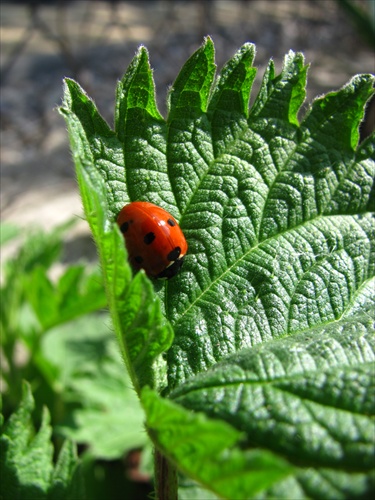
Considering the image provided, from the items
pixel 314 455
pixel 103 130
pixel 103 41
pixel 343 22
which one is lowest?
pixel 314 455

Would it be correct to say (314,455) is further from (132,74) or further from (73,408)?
(73,408)

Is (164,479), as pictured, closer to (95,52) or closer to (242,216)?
(242,216)

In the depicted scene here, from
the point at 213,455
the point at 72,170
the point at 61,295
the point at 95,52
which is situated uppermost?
the point at 95,52

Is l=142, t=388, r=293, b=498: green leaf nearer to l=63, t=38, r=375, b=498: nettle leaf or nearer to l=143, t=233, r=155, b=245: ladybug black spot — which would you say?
l=63, t=38, r=375, b=498: nettle leaf

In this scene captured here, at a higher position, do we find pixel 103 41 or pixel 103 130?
pixel 103 41

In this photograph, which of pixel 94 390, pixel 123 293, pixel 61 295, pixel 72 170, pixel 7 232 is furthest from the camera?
pixel 72 170

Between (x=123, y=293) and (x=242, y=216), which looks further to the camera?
(x=242, y=216)

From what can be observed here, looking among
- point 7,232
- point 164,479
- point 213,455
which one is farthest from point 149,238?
point 7,232

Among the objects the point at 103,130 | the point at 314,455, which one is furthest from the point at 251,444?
the point at 103,130
